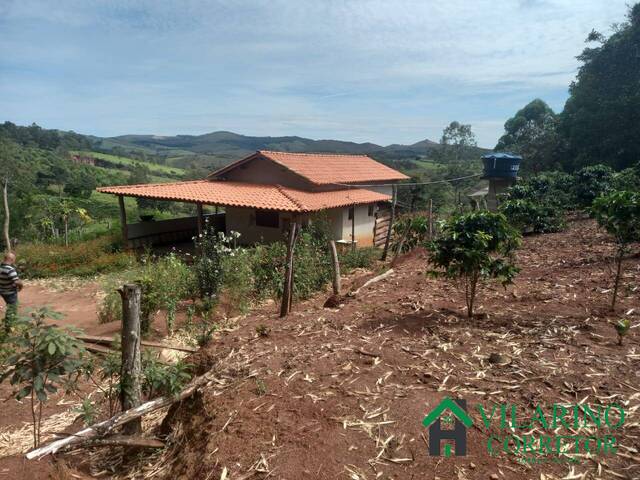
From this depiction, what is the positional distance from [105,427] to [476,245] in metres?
4.32

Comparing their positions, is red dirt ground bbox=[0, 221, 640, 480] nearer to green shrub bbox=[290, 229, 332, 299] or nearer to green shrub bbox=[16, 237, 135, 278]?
green shrub bbox=[290, 229, 332, 299]

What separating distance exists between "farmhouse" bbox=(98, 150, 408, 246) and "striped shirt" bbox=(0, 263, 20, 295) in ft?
25.4

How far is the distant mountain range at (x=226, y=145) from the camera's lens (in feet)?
291

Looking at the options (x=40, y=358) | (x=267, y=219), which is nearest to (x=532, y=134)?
(x=267, y=219)

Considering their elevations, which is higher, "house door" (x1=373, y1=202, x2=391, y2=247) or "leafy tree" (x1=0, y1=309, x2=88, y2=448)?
"leafy tree" (x1=0, y1=309, x2=88, y2=448)

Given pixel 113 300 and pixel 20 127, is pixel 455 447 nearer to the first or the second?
pixel 113 300

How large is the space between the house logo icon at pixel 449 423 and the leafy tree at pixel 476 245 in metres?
2.16

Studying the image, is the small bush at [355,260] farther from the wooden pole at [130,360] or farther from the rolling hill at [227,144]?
the rolling hill at [227,144]

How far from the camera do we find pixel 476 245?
16.6 ft

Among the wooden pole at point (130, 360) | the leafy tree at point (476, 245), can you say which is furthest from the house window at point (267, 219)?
the wooden pole at point (130, 360)

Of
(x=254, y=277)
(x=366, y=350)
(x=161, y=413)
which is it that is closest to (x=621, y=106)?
(x=254, y=277)

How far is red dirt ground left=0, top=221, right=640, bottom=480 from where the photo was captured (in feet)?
9.25

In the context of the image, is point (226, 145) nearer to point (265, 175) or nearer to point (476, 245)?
point (265, 175)

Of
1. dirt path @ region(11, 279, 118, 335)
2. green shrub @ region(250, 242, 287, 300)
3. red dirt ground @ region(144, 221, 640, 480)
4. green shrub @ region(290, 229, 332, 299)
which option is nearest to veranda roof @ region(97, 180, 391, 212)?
green shrub @ region(290, 229, 332, 299)
